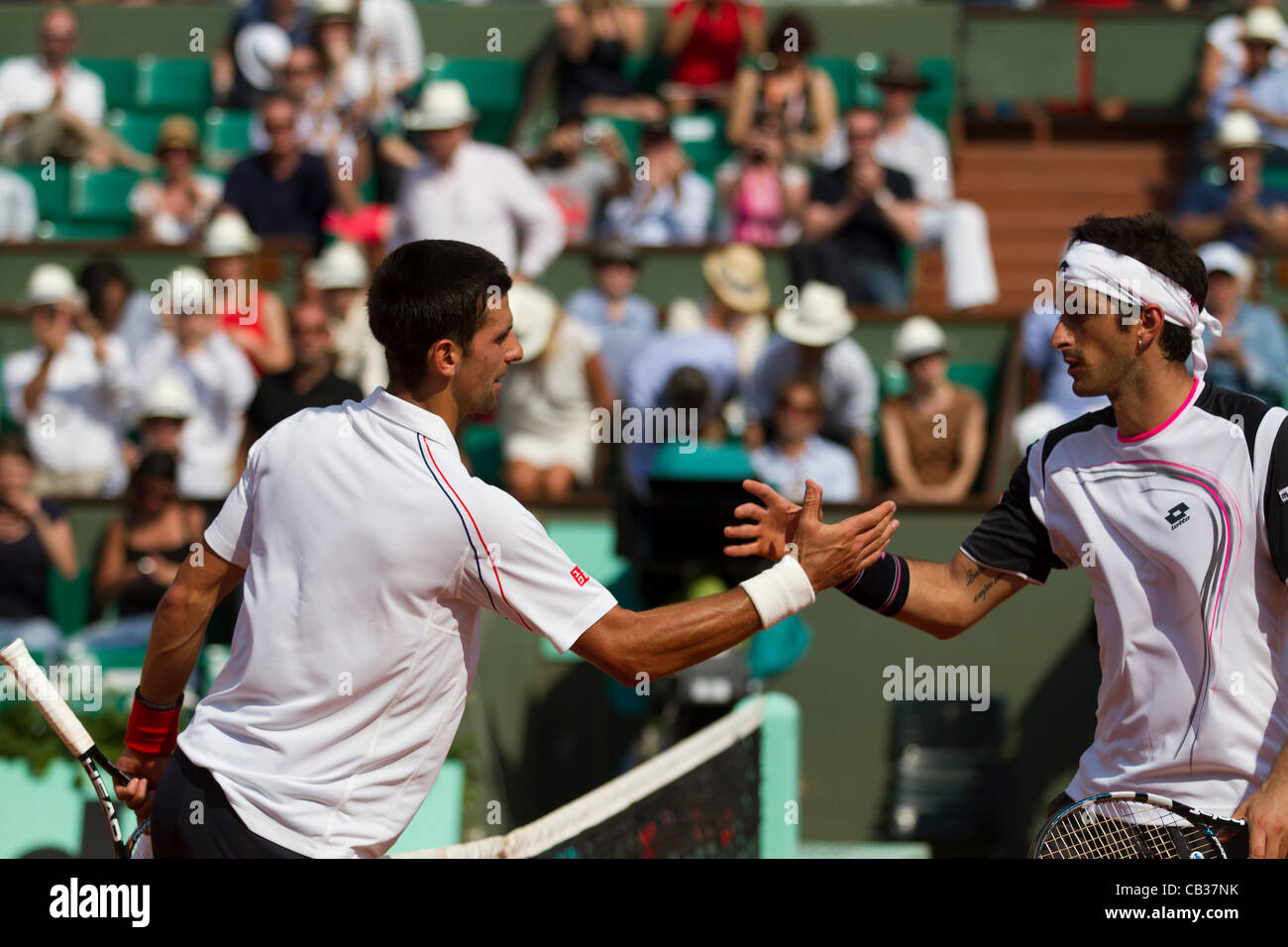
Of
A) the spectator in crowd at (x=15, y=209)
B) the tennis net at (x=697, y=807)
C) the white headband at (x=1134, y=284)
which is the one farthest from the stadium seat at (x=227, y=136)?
the white headband at (x=1134, y=284)

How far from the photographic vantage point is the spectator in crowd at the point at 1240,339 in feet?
27.6

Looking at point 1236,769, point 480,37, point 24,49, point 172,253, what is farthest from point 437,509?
point 24,49

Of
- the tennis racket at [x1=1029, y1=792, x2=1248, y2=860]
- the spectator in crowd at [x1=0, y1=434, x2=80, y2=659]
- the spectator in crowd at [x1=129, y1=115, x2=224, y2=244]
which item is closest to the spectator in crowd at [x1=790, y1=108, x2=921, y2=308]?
the spectator in crowd at [x1=129, y1=115, x2=224, y2=244]

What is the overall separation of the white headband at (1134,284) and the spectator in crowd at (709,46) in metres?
8.11

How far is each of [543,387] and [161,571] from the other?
2103mm

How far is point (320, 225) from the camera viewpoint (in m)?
10.6

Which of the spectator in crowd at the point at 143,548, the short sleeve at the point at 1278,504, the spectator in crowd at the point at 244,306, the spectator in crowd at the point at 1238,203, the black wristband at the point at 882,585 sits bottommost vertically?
the spectator in crowd at the point at 143,548

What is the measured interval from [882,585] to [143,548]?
196 inches

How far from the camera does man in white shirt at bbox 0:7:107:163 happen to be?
38.8ft

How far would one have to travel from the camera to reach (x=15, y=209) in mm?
11133

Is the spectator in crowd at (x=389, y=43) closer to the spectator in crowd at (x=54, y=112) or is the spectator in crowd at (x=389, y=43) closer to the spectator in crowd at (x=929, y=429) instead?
the spectator in crowd at (x=54, y=112)

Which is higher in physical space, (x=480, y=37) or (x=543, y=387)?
(x=480, y=37)

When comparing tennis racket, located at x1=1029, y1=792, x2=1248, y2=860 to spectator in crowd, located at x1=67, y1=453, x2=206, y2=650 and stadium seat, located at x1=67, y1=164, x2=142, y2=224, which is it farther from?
stadium seat, located at x1=67, y1=164, x2=142, y2=224
